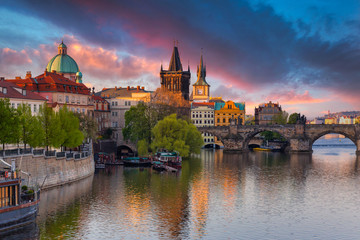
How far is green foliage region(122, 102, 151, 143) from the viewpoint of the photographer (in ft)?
343

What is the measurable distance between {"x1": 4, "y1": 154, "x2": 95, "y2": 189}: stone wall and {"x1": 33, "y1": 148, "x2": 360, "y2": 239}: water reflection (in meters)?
1.77

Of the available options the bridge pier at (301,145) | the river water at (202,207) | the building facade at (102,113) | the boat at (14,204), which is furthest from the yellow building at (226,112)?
the boat at (14,204)

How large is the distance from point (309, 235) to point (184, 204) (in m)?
16.1

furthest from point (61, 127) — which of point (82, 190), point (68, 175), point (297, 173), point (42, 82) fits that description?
point (297, 173)

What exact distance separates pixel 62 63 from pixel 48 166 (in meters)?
80.6

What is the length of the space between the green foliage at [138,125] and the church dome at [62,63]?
33.8m

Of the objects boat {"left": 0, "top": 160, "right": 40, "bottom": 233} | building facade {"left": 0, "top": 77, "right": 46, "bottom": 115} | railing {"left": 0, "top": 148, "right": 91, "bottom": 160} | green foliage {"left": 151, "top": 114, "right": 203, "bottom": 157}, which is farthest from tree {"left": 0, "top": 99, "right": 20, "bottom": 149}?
green foliage {"left": 151, "top": 114, "right": 203, "bottom": 157}

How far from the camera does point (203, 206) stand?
51.6 meters

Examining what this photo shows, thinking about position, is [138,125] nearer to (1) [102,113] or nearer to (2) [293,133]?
(1) [102,113]

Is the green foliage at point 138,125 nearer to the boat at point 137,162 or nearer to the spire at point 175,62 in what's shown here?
the boat at point 137,162

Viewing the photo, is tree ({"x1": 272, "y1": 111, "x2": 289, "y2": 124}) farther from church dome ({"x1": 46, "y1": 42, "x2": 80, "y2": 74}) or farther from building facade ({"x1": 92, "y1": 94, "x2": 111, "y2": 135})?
church dome ({"x1": 46, "y1": 42, "x2": 80, "y2": 74})

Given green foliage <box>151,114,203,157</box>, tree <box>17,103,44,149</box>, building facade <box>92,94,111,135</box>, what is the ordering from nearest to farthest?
tree <box>17,103,44,149</box> → green foliage <box>151,114,203,157</box> → building facade <box>92,94,111,135</box>

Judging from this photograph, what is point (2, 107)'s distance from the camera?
53.3m

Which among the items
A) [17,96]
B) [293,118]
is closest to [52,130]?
[17,96]
